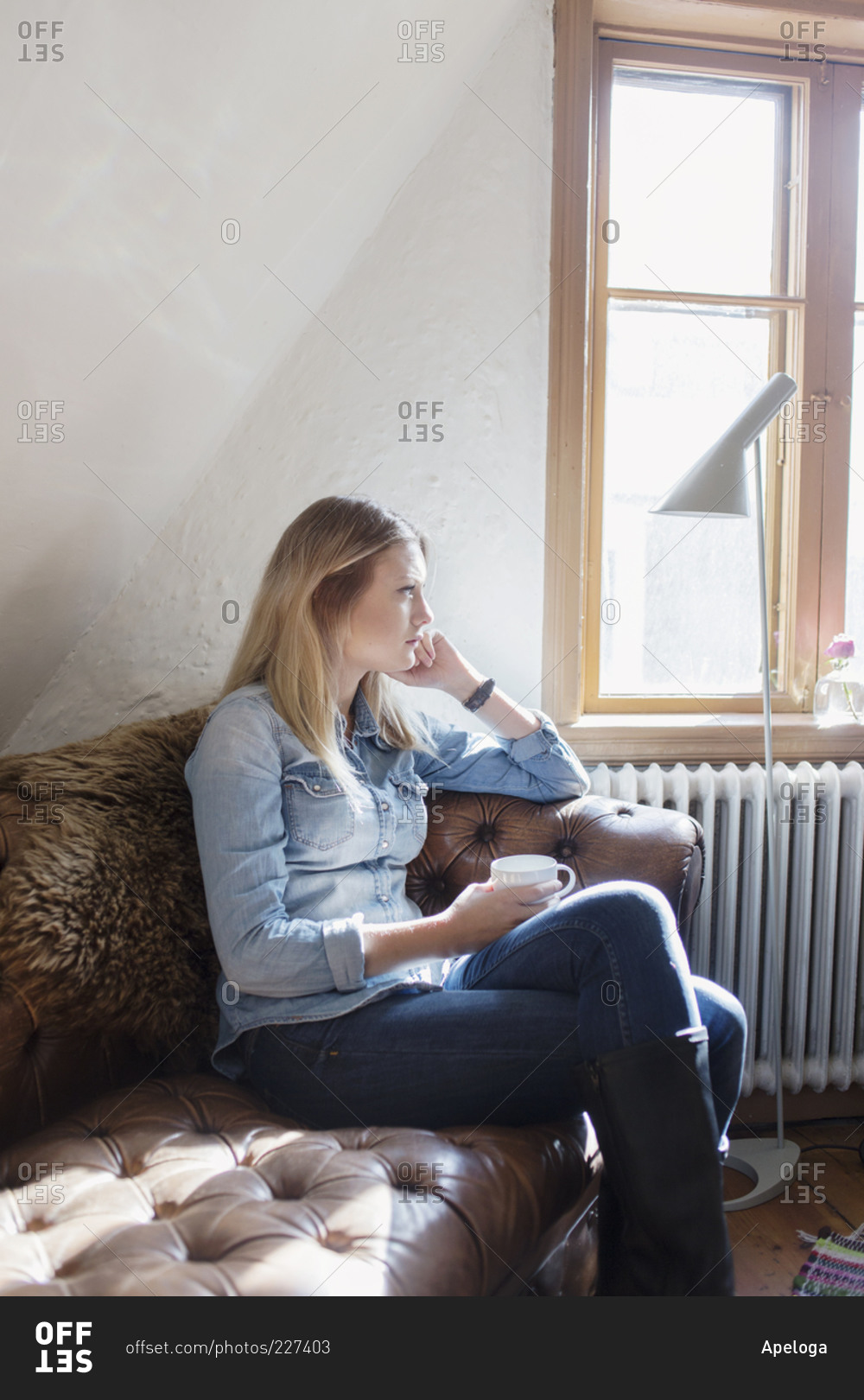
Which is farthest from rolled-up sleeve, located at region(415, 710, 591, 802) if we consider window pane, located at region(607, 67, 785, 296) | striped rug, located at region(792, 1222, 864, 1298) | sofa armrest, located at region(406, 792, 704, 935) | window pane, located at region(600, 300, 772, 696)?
window pane, located at region(607, 67, 785, 296)

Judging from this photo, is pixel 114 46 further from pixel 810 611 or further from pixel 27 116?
pixel 810 611

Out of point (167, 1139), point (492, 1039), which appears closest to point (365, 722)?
point (492, 1039)

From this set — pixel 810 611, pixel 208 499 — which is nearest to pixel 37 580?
pixel 208 499

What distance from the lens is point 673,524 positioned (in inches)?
78.7

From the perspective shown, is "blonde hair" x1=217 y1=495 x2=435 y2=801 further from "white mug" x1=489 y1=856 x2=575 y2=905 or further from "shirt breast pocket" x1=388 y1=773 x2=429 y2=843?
"white mug" x1=489 y1=856 x2=575 y2=905

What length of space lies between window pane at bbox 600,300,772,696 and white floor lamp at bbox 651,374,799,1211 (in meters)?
0.35

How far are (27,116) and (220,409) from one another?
27.2 inches

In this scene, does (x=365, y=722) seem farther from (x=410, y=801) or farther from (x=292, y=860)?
(x=292, y=860)

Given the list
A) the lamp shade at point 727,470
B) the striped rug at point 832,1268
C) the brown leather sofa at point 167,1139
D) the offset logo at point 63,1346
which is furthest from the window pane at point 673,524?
the offset logo at point 63,1346

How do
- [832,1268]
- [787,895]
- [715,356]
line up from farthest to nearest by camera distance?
1. [715,356]
2. [787,895]
3. [832,1268]

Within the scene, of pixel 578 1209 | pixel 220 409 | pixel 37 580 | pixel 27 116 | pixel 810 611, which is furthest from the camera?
pixel 810 611

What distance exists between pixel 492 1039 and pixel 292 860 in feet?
1.12

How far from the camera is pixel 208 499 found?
5.68 ft

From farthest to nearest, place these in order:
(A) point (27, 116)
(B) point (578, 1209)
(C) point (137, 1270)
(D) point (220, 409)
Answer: (D) point (220, 409), (B) point (578, 1209), (A) point (27, 116), (C) point (137, 1270)
